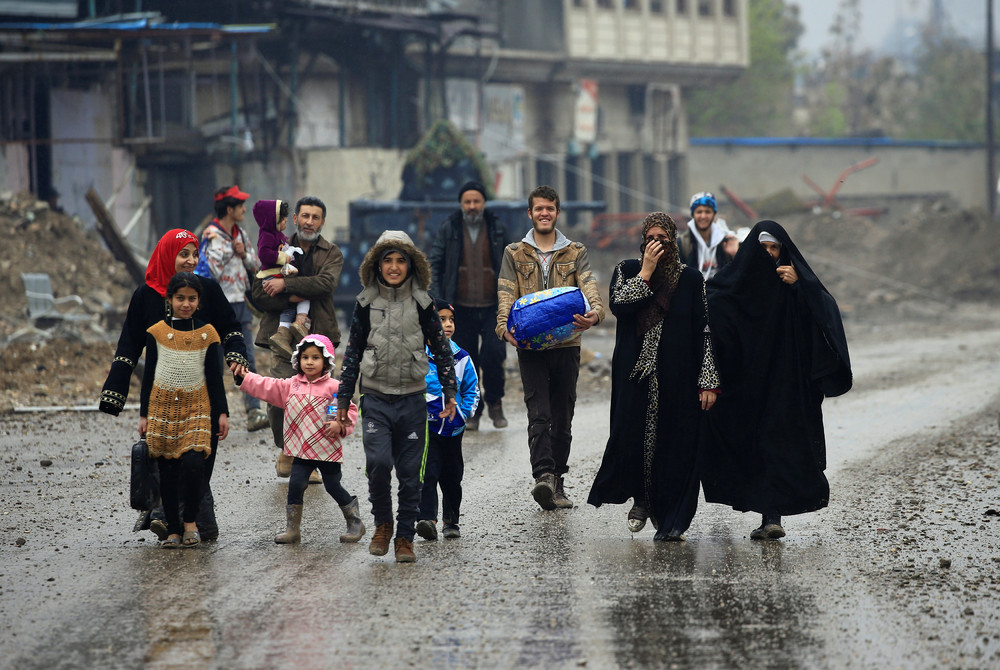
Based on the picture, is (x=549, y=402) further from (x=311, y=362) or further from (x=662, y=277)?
(x=311, y=362)

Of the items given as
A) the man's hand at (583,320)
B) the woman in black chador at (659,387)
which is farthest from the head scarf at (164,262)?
the woman in black chador at (659,387)

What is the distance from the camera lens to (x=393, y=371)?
583 centimetres

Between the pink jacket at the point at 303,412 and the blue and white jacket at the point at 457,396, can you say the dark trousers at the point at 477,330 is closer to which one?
the blue and white jacket at the point at 457,396

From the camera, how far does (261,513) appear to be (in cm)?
695

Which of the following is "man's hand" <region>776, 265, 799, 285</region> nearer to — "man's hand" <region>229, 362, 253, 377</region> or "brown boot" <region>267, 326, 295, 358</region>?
"man's hand" <region>229, 362, 253, 377</region>

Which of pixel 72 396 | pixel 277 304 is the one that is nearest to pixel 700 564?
pixel 277 304

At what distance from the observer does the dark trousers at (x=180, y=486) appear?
237 inches

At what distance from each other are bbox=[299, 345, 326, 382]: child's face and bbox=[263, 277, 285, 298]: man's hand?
5.74 feet

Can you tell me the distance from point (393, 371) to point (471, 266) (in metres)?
3.38

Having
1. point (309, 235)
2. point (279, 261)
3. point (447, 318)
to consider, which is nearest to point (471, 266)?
point (309, 235)

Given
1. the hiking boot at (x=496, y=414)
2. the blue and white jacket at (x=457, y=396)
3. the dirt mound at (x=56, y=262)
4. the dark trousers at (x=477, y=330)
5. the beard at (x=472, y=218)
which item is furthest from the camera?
the dirt mound at (x=56, y=262)

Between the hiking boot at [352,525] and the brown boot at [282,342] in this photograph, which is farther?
the brown boot at [282,342]

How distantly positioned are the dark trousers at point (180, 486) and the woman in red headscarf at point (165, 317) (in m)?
0.09

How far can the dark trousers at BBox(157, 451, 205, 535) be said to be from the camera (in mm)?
6020
